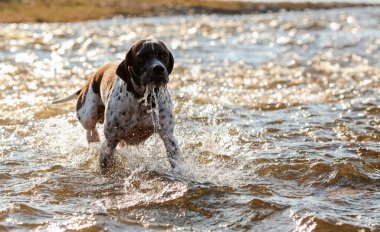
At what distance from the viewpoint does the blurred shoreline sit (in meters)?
31.1

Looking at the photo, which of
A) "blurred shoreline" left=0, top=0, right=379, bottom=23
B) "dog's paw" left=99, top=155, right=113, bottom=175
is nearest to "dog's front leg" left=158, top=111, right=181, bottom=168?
"dog's paw" left=99, top=155, right=113, bottom=175

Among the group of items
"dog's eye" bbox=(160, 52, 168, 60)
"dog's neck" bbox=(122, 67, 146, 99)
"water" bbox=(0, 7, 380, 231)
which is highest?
"dog's eye" bbox=(160, 52, 168, 60)

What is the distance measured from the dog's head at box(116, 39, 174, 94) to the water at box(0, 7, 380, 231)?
833 millimetres

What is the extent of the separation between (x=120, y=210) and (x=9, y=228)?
85 cm

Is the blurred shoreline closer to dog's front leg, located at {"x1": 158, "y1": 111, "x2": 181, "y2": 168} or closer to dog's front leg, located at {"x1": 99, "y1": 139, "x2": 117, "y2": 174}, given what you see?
dog's front leg, located at {"x1": 99, "y1": 139, "x2": 117, "y2": 174}

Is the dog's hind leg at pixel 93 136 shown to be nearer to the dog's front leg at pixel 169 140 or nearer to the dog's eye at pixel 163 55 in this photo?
the dog's front leg at pixel 169 140

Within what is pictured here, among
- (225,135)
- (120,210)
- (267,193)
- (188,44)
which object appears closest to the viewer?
(120,210)

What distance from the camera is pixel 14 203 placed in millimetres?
5223

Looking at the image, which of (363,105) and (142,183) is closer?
(142,183)

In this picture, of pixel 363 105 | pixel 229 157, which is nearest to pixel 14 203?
pixel 229 157

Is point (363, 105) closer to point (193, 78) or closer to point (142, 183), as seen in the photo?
point (193, 78)

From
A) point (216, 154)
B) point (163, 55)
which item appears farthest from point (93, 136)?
point (163, 55)

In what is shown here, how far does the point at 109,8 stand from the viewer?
36781 millimetres

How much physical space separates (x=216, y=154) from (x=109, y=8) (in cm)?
3064
